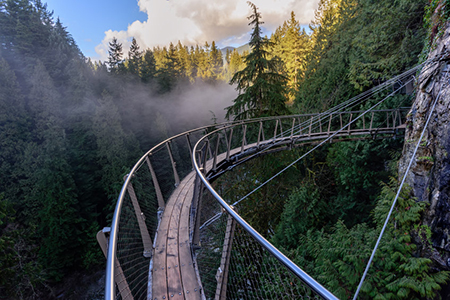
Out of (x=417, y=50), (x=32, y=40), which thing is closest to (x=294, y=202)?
(x=417, y=50)

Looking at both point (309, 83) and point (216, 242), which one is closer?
point (216, 242)

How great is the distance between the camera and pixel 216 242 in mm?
2426

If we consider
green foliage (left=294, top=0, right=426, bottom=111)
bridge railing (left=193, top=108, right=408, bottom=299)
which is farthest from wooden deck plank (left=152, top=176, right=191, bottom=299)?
green foliage (left=294, top=0, right=426, bottom=111)

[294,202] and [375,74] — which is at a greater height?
[375,74]

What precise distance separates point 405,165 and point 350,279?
3.36m

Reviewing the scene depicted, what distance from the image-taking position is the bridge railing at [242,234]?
1440mm

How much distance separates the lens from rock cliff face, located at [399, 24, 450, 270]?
165 inches

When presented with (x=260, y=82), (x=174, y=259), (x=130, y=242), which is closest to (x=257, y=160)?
(x=260, y=82)

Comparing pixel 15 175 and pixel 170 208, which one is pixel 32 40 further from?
pixel 170 208

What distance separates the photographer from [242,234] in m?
1.57

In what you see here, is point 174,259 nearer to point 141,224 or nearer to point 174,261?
point 174,261

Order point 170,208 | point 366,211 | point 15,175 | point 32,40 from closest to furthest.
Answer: point 170,208, point 366,211, point 15,175, point 32,40

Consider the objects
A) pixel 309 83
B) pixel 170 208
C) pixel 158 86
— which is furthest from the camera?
pixel 158 86

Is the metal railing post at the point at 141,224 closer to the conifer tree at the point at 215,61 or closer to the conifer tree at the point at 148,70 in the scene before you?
the conifer tree at the point at 148,70
